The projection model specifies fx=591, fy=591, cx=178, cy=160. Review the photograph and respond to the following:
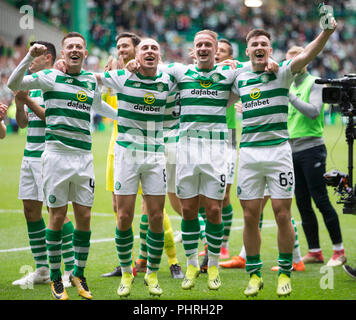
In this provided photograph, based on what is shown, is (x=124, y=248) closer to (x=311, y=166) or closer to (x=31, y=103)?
(x=31, y=103)

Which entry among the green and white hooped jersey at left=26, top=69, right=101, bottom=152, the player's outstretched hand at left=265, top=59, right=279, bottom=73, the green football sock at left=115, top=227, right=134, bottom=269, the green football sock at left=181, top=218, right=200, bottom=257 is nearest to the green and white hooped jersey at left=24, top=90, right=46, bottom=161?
the green and white hooped jersey at left=26, top=69, right=101, bottom=152

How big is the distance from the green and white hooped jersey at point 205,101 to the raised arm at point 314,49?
528mm

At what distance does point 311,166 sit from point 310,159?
8cm

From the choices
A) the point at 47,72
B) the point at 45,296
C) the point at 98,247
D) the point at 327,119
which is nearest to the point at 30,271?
the point at 45,296

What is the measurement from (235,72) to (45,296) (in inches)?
103

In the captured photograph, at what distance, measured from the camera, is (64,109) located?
505 centimetres

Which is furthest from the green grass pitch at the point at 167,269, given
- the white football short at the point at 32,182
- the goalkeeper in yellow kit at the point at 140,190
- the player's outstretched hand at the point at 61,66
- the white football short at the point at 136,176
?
the player's outstretched hand at the point at 61,66

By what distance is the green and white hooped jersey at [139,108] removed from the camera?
520 centimetres

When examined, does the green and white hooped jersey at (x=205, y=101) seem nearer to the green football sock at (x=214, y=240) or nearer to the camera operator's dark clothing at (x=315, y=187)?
the green football sock at (x=214, y=240)

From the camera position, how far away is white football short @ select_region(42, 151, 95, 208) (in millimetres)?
5027

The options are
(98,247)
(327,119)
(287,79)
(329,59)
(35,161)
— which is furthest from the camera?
(329,59)

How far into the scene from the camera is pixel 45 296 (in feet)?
17.1

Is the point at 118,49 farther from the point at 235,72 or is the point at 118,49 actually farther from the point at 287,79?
the point at 287,79

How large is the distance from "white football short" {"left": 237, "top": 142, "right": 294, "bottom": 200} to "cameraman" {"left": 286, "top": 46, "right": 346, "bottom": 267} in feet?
4.79
